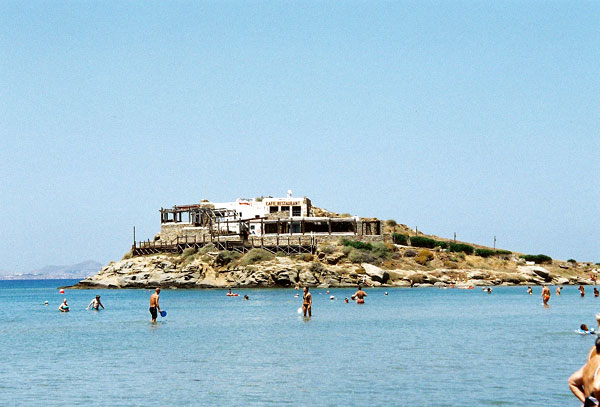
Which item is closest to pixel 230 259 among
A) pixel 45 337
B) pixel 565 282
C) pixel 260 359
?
pixel 565 282

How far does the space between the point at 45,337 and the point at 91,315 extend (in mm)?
16988

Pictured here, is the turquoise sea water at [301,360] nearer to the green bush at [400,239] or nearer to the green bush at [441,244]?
the green bush at [400,239]

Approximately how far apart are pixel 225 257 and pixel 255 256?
371 centimetres

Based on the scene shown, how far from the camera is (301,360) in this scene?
26.2 meters

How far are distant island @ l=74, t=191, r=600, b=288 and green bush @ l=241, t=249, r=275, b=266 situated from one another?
4.7 inches

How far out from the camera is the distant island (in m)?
94.9

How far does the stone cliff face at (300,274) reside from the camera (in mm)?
93125

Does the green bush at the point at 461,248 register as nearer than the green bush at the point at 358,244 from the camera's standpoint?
No

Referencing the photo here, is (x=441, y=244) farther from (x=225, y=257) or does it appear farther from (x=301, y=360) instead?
(x=301, y=360)

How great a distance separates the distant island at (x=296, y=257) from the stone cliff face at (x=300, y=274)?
0.38 ft

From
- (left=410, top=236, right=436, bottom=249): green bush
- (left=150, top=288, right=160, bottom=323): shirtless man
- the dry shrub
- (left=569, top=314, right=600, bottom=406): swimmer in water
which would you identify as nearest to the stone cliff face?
the dry shrub

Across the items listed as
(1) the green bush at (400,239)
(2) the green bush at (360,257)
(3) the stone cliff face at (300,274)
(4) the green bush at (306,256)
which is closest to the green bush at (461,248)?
(1) the green bush at (400,239)

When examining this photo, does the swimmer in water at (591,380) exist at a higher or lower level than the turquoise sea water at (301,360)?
higher

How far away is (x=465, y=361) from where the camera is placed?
82.3 ft
